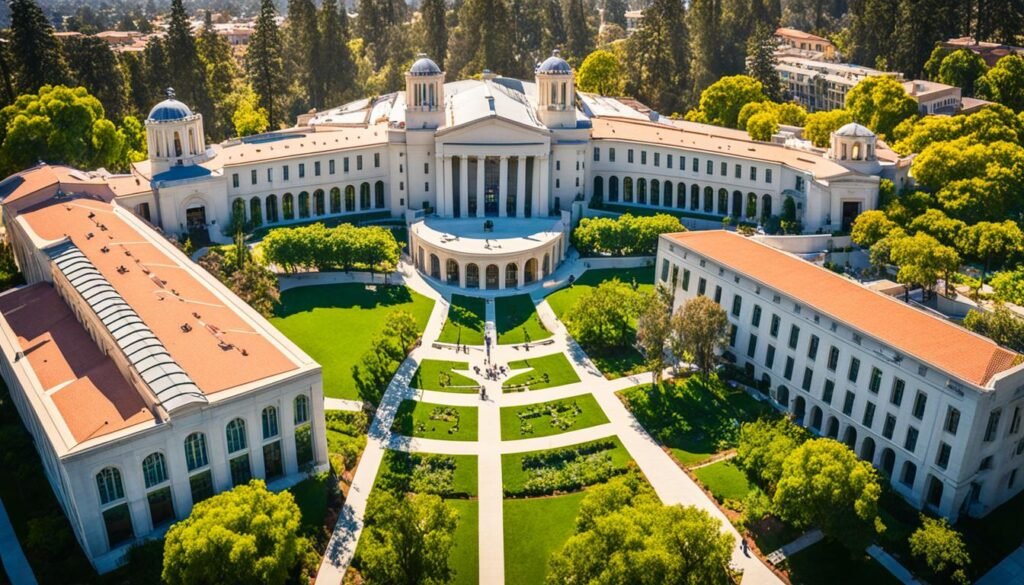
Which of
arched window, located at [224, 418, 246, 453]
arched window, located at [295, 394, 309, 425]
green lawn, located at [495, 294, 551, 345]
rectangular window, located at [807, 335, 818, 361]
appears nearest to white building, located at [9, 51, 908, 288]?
green lawn, located at [495, 294, 551, 345]

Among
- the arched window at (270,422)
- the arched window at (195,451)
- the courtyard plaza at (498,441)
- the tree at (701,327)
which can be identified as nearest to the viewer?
the arched window at (195,451)

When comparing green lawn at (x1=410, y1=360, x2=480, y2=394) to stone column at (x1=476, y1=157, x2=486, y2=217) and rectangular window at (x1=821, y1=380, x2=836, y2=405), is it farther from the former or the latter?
stone column at (x1=476, y1=157, x2=486, y2=217)

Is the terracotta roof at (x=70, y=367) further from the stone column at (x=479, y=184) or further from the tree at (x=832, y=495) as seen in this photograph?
the stone column at (x=479, y=184)

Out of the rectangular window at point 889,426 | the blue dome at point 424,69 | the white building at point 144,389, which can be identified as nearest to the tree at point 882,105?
the blue dome at point 424,69

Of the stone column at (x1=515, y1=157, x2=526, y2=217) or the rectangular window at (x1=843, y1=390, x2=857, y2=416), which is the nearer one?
the rectangular window at (x1=843, y1=390, x2=857, y2=416)

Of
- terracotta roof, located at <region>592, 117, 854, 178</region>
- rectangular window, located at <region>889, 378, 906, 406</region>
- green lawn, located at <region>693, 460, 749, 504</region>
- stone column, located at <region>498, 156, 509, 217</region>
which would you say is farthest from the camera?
stone column, located at <region>498, 156, 509, 217</region>

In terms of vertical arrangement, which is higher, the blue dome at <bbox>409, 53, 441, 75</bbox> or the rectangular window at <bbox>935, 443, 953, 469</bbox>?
the blue dome at <bbox>409, 53, 441, 75</bbox>
